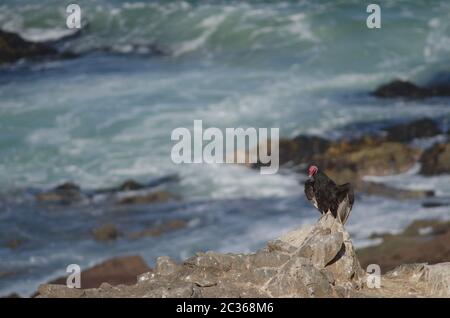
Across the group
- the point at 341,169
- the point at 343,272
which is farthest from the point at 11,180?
the point at 343,272

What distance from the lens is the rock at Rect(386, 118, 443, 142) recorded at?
191 feet

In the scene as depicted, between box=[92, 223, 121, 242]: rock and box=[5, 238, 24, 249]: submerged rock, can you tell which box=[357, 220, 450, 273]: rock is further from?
box=[5, 238, 24, 249]: submerged rock

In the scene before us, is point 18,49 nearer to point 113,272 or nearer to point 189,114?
point 189,114

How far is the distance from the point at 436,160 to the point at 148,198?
38.3ft

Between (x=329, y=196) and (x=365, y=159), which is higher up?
(x=329, y=196)

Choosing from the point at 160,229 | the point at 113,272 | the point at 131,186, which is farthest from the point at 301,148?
the point at 113,272

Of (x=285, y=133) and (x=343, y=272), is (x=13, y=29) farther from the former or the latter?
(x=343, y=272)

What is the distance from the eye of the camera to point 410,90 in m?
63.2

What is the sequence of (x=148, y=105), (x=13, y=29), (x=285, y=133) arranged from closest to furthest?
(x=285, y=133), (x=148, y=105), (x=13, y=29)

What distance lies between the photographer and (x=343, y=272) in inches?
907

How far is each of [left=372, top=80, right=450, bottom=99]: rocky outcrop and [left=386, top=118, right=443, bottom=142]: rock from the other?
3.77m

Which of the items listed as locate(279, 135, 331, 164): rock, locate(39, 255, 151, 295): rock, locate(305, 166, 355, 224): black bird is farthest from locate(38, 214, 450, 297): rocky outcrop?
locate(279, 135, 331, 164): rock
